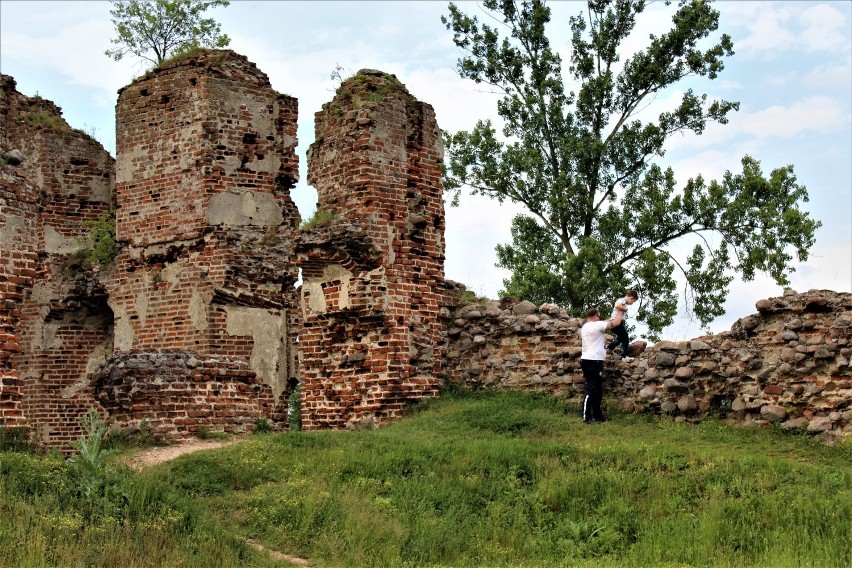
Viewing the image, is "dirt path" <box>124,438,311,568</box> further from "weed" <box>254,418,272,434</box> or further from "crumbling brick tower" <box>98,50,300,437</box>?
"crumbling brick tower" <box>98,50,300,437</box>

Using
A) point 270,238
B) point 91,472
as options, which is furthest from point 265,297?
point 91,472

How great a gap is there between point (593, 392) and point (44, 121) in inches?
462

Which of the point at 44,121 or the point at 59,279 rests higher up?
the point at 44,121

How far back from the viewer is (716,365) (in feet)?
44.8

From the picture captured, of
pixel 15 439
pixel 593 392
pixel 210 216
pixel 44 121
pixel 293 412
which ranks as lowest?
pixel 15 439

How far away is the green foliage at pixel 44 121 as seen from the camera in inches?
809

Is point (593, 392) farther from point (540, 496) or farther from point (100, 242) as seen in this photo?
point (100, 242)

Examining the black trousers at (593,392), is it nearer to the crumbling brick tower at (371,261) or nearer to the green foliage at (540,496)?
the green foliage at (540,496)

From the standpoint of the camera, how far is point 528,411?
14.6 meters

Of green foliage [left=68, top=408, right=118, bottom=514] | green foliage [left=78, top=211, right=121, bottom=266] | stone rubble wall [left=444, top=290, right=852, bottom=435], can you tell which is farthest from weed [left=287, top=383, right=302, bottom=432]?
green foliage [left=68, top=408, right=118, bottom=514]

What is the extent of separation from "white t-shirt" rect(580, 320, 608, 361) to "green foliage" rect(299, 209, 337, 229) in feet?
13.2

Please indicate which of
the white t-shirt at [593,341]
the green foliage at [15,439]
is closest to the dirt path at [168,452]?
the green foliage at [15,439]

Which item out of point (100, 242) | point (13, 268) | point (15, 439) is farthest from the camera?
point (100, 242)

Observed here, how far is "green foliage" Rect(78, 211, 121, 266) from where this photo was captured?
19.5 meters
